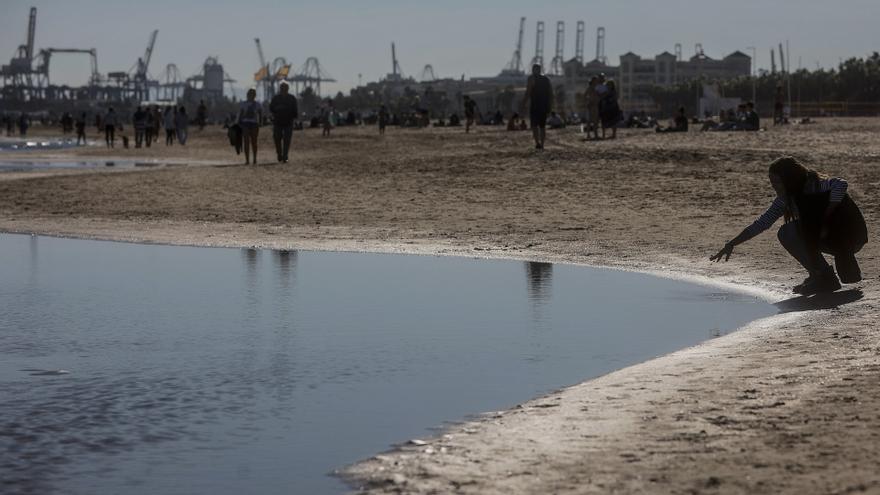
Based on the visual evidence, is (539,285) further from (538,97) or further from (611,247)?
(538,97)

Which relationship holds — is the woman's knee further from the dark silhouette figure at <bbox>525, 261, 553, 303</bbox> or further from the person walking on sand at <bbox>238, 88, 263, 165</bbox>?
the person walking on sand at <bbox>238, 88, 263, 165</bbox>

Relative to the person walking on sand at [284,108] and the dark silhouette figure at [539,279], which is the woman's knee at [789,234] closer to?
the dark silhouette figure at [539,279]

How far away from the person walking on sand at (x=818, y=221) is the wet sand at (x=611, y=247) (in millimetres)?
269

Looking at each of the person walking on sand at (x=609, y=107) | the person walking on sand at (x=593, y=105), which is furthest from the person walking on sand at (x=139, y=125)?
the person walking on sand at (x=609, y=107)

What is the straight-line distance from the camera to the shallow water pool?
5.55m

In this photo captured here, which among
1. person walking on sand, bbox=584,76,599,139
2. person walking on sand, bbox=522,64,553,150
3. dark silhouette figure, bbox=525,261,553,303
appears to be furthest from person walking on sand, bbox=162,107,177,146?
dark silhouette figure, bbox=525,261,553,303

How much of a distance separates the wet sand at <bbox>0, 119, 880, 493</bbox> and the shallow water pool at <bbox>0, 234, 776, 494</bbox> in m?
0.38

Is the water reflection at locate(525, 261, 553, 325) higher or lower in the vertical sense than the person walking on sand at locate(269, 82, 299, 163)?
lower

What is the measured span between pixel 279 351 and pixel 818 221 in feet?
12.1

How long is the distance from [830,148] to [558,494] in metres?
20.4

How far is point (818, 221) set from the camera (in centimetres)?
977

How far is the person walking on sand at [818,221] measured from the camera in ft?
31.5

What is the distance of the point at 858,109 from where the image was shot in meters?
92.3

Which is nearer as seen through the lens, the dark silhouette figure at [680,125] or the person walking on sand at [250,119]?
the person walking on sand at [250,119]
